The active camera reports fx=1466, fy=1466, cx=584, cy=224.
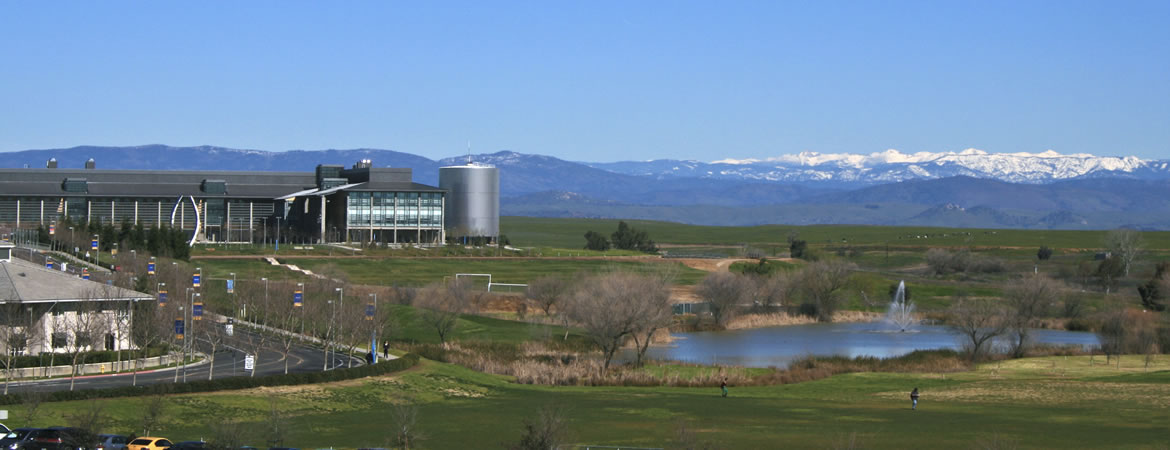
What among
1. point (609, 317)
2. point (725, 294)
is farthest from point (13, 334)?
point (725, 294)

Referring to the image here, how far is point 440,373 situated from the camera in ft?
257

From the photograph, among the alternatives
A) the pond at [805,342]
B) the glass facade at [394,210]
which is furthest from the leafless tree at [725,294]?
the glass facade at [394,210]

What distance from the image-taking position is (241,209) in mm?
196375

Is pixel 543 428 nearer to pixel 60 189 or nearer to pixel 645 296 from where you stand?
pixel 645 296

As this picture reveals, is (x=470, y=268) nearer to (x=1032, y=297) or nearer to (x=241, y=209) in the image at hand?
(x=241, y=209)

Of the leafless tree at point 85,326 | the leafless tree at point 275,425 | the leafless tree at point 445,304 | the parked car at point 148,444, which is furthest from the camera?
the leafless tree at point 445,304

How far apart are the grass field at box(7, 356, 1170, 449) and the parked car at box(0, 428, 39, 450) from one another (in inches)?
218

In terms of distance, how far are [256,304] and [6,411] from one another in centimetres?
4438

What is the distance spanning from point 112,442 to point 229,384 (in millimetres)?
17636

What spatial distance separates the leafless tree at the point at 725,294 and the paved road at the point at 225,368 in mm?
46929

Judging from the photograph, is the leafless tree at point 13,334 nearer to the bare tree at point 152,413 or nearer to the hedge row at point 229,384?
the hedge row at point 229,384

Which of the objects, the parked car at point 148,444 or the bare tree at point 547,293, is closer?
the parked car at point 148,444

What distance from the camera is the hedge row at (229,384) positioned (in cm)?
5756

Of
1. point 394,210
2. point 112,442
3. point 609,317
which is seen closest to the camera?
point 112,442
